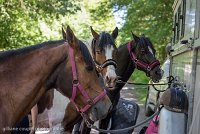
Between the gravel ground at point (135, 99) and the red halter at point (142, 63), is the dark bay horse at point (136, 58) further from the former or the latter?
the gravel ground at point (135, 99)

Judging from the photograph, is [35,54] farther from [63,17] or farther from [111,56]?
[63,17]

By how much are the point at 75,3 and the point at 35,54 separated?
11.2 metres

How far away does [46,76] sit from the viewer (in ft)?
9.75

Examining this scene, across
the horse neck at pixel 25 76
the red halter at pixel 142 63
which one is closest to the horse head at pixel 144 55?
the red halter at pixel 142 63

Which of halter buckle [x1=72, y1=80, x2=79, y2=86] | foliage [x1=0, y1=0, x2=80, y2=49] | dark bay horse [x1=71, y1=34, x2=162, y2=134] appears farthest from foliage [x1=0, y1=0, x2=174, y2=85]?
halter buckle [x1=72, y1=80, x2=79, y2=86]

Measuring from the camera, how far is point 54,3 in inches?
526

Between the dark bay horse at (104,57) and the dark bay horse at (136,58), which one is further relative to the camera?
the dark bay horse at (136,58)

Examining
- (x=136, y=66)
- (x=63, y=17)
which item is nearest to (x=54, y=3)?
(x=63, y=17)

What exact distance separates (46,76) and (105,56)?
2170 mm

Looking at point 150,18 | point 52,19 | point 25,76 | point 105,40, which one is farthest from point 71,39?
point 150,18

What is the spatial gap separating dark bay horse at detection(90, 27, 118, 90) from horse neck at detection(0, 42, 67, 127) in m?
1.95

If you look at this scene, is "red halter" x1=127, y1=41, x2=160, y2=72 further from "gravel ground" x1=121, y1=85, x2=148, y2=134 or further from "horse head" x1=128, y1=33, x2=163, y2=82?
"gravel ground" x1=121, y1=85, x2=148, y2=134

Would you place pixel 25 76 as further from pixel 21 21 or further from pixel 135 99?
pixel 135 99

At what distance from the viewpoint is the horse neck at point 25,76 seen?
291cm
